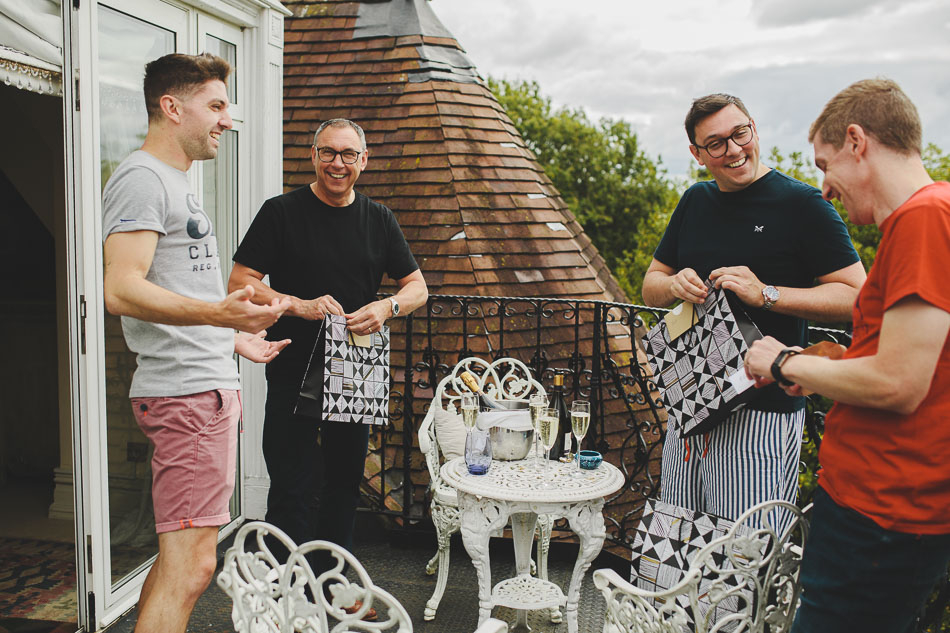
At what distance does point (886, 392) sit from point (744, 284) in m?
0.90

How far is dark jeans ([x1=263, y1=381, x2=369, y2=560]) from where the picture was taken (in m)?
2.98

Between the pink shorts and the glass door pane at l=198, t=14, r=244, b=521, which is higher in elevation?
the glass door pane at l=198, t=14, r=244, b=521

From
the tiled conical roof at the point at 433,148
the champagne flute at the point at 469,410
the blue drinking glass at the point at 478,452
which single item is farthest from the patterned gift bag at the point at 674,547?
the tiled conical roof at the point at 433,148

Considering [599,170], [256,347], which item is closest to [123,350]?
[256,347]

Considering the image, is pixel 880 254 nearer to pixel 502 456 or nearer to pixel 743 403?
pixel 743 403

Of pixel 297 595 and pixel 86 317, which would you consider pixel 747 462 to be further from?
pixel 86 317

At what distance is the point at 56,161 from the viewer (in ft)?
15.9

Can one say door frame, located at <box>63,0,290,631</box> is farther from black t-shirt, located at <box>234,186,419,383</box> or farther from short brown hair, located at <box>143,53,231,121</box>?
short brown hair, located at <box>143,53,231,121</box>

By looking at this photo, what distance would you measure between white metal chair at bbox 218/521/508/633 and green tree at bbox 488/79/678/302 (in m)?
27.8

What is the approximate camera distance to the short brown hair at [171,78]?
2.21 metres

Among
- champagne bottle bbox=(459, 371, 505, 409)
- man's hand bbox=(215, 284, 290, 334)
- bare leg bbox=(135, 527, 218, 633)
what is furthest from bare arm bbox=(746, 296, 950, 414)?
champagne bottle bbox=(459, 371, 505, 409)

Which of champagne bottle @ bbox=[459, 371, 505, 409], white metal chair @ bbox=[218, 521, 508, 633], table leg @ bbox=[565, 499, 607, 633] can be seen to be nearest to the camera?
white metal chair @ bbox=[218, 521, 508, 633]

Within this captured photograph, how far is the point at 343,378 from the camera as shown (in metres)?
2.92

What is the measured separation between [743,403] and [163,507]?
183cm
